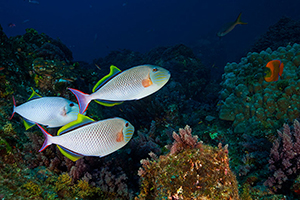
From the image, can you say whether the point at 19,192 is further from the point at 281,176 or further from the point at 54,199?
the point at 281,176

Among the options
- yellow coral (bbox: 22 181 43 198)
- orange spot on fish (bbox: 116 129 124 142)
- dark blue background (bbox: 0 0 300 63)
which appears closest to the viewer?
orange spot on fish (bbox: 116 129 124 142)

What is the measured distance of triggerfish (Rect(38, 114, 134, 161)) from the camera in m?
1.72

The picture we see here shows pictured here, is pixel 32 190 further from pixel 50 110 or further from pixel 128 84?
pixel 128 84

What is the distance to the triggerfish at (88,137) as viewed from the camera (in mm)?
1723

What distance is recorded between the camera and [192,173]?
172cm

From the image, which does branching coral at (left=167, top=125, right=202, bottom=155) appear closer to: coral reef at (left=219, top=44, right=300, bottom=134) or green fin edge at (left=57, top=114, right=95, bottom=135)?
green fin edge at (left=57, top=114, right=95, bottom=135)

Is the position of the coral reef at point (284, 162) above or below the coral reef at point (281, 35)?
above

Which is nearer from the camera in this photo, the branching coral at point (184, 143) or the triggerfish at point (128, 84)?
the triggerfish at point (128, 84)

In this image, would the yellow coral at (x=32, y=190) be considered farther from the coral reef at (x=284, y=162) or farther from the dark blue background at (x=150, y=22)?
the dark blue background at (x=150, y=22)

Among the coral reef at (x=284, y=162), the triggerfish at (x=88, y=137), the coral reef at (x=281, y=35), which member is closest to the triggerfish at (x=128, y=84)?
the triggerfish at (x=88, y=137)

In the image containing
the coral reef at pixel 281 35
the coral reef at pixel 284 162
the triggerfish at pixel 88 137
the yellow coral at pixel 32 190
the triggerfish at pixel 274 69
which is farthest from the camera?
the coral reef at pixel 281 35

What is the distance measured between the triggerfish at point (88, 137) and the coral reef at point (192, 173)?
2.14ft

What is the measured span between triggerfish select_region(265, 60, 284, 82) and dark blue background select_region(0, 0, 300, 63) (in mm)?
18060

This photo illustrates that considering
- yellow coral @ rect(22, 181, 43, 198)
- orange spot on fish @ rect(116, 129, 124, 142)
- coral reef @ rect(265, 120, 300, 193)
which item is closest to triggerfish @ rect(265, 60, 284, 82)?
coral reef @ rect(265, 120, 300, 193)
